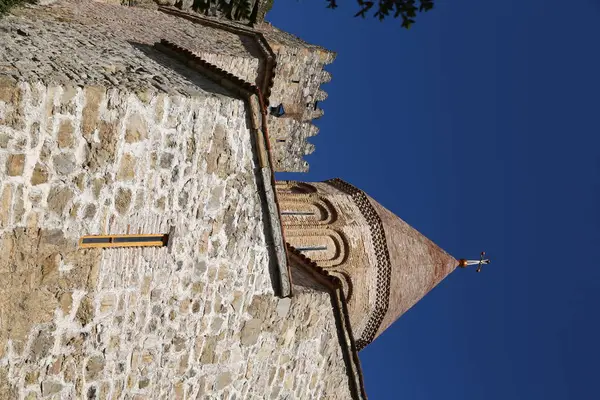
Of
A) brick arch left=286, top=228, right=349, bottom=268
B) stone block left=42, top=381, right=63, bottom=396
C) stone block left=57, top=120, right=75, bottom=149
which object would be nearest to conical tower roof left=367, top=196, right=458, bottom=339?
brick arch left=286, top=228, right=349, bottom=268

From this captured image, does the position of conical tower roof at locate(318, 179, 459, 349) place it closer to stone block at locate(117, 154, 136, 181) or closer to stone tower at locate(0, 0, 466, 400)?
stone tower at locate(0, 0, 466, 400)

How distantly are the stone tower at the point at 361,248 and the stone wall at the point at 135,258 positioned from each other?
5.98 meters

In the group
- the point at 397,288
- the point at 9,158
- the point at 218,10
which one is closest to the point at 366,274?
the point at 397,288

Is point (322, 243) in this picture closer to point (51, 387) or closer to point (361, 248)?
point (361, 248)

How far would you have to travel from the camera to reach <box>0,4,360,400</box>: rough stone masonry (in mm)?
6293

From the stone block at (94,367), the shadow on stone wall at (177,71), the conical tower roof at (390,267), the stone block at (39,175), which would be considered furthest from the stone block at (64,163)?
the conical tower roof at (390,267)

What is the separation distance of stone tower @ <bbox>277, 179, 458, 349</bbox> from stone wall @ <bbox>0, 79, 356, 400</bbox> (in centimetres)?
598

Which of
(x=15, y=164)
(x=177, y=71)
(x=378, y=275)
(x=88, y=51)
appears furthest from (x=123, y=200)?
(x=378, y=275)

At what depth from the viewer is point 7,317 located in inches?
247

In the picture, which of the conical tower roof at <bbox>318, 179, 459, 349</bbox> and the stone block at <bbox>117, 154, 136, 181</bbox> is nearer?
the stone block at <bbox>117, 154, 136, 181</bbox>

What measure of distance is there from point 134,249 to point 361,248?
922 cm

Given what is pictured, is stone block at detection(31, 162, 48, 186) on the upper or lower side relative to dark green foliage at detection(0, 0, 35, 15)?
lower

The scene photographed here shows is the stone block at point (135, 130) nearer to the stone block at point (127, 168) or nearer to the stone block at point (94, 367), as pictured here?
the stone block at point (127, 168)

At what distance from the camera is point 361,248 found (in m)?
15.8
